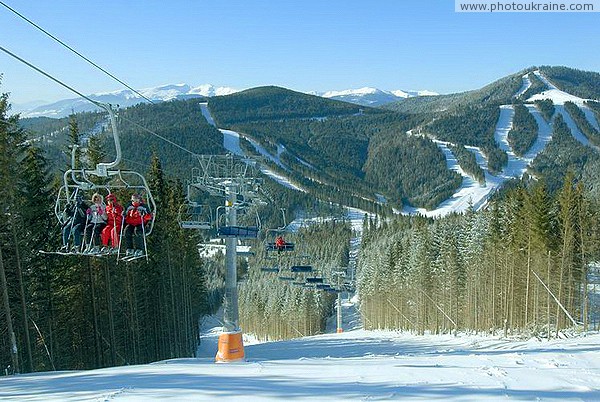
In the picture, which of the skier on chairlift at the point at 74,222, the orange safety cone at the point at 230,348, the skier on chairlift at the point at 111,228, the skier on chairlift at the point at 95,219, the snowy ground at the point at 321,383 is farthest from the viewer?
the orange safety cone at the point at 230,348

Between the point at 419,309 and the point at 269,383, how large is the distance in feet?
152

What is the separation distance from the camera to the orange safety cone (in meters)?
16.9

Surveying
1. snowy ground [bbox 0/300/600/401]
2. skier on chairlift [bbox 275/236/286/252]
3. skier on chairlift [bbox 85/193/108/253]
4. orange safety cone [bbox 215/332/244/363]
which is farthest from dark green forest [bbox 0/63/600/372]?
snowy ground [bbox 0/300/600/401]

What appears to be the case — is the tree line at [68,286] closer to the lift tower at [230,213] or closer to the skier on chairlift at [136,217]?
the lift tower at [230,213]

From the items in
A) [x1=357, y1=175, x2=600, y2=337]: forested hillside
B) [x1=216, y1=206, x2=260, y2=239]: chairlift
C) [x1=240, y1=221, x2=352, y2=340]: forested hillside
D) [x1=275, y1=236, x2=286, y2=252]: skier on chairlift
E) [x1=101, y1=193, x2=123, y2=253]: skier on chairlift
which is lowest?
[x1=240, y1=221, x2=352, y2=340]: forested hillside

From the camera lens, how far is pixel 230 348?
55.9 feet

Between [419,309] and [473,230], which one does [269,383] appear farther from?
[419,309]

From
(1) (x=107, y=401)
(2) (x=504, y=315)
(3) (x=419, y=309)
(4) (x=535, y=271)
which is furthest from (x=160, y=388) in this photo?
(3) (x=419, y=309)

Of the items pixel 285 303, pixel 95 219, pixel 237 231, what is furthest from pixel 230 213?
pixel 285 303

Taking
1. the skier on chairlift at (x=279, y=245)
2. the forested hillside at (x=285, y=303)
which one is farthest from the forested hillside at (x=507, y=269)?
the skier on chairlift at (x=279, y=245)

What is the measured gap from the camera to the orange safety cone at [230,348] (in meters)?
16.9

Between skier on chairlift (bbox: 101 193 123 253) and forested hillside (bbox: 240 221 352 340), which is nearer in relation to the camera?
skier on chairlift (bbox: 101 193 123 253)

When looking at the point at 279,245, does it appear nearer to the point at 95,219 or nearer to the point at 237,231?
the point at 237,231

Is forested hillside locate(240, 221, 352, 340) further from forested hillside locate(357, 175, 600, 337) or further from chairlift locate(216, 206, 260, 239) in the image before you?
chairlift locate(216, 206, 260, 239)
